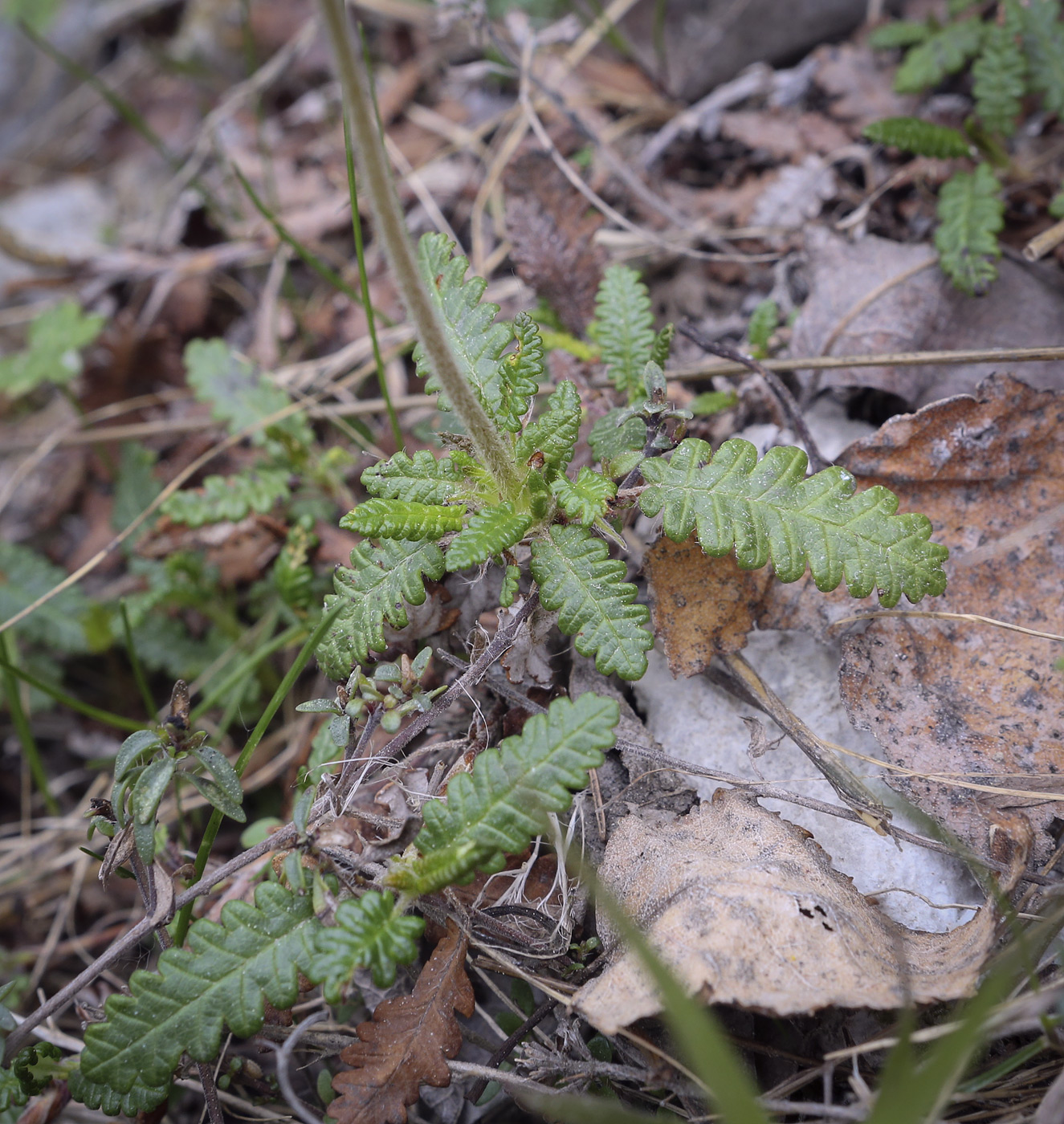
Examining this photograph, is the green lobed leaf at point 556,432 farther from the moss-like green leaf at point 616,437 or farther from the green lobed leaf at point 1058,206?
the green lobed leaf at point 1058,206

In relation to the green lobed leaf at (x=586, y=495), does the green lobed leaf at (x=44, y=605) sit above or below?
below

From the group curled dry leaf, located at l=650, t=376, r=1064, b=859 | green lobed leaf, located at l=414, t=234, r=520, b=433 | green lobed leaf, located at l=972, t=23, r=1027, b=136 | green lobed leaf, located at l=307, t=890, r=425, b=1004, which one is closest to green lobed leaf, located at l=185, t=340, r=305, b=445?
green lobed leaf, located at l=414, t=234, r=520, b=433

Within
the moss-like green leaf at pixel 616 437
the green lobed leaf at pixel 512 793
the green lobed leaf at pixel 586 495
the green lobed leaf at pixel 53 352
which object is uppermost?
the green lobed leaf at pixel 53 352

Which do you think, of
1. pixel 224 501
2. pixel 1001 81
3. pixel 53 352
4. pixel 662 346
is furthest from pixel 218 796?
pixel 1001 81

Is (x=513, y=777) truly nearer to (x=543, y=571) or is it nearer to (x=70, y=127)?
(x=543, y=571)

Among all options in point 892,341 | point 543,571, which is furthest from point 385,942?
point 892,341

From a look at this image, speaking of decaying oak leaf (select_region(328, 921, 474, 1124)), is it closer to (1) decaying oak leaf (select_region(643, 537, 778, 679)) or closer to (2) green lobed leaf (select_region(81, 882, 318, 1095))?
(2) green lobed leaf (select_region(81, 882, 318, 1095))

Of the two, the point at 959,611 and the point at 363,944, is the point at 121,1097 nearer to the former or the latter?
the point at 363,944

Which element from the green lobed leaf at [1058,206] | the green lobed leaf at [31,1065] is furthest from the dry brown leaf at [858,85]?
the green lobed leaf at [31,1065]
